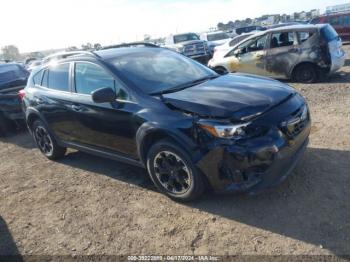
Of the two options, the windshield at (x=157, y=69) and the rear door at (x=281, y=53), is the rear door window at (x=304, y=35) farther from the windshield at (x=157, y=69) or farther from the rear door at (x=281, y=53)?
the windshield at (x=157, y=69)

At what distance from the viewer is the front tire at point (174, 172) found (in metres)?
3.85

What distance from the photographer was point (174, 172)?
406 cm

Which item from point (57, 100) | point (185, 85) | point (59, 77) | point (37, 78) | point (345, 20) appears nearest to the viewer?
point (185, 85)

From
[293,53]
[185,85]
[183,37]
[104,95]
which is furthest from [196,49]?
[104,95]

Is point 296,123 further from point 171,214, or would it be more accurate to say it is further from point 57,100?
point 57,100

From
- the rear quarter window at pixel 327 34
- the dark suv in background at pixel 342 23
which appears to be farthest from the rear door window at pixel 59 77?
the dark suv in background at pixel 342 23

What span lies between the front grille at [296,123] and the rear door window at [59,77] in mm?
3337

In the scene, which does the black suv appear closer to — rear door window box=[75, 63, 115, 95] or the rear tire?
rear door window box=[75, 63, 115, 95]

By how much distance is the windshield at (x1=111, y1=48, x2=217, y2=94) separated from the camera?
4.41 m

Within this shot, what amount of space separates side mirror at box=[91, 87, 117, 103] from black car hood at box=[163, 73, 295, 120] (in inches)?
26.2

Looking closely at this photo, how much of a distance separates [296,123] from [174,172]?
1.49 meters

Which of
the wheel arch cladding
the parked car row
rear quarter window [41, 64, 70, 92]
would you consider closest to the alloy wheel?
the wheel arch cladding

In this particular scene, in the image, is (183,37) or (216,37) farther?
(216,37)

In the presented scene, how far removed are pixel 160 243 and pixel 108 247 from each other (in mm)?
556
